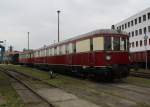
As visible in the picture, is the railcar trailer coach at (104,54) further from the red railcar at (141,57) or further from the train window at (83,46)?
the red railcar at (141,57)

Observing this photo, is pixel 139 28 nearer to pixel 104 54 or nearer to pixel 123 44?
pixel 123 44

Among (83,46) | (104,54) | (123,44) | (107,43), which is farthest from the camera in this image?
(83,46)

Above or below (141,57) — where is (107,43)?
above

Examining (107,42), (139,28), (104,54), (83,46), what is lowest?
(104,54)

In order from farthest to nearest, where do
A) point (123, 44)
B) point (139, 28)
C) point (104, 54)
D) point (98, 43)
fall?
point (139, 28) → point (123, 44) → point (98, 43) → point (104, 54)

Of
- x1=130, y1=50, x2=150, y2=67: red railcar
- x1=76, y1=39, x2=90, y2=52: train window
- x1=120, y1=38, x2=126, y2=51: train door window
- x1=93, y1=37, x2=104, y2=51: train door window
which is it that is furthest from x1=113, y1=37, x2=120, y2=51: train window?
x1=130, y1=50, x2=150, y2=67: red railcar

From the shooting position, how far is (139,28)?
71625 millimetres

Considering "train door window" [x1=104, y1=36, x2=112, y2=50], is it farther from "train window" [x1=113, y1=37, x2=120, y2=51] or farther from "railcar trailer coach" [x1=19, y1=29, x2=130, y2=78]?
"train window" [x1=113, y1=37, x2=120, y2=51]

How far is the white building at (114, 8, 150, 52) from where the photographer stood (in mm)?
66925

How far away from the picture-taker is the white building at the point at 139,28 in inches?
2635

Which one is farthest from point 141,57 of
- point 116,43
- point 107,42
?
point 107,42

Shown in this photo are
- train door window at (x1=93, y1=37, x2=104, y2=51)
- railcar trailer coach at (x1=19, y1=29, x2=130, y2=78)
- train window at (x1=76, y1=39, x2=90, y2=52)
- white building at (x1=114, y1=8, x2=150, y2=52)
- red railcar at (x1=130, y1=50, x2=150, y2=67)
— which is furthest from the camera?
white building at (x1=114, y1=8, x2=150, y2=52)

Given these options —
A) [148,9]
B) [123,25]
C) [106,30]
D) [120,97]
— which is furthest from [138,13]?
[120,97]

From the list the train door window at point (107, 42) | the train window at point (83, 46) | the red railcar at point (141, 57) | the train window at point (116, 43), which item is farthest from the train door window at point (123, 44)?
the red railcar at point (141, 57)
